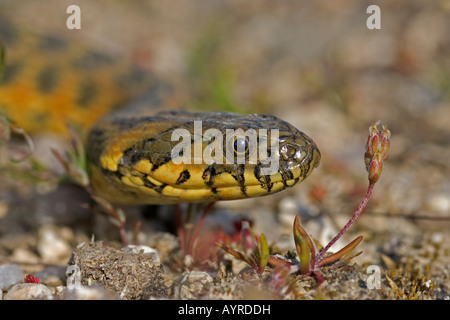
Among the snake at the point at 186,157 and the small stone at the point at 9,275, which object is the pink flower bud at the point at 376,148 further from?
the small stone at the point at 9,275

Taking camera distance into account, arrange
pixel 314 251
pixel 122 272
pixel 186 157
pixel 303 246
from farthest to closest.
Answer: pixel 186 157 → pixel 122 272 → pixel 314 251 → pixel 303 246

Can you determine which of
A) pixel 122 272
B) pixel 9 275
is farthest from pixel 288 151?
pixel 9 275

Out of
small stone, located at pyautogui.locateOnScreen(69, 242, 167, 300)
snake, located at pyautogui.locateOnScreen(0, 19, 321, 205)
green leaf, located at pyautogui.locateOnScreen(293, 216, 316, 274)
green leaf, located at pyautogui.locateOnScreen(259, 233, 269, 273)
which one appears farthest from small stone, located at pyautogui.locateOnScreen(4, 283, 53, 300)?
green leaf, located at pyautogui.locateOnScreen(293, 216, 316, 274)

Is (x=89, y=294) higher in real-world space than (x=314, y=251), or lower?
lower

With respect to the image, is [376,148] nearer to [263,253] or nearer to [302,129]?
[263,253]
